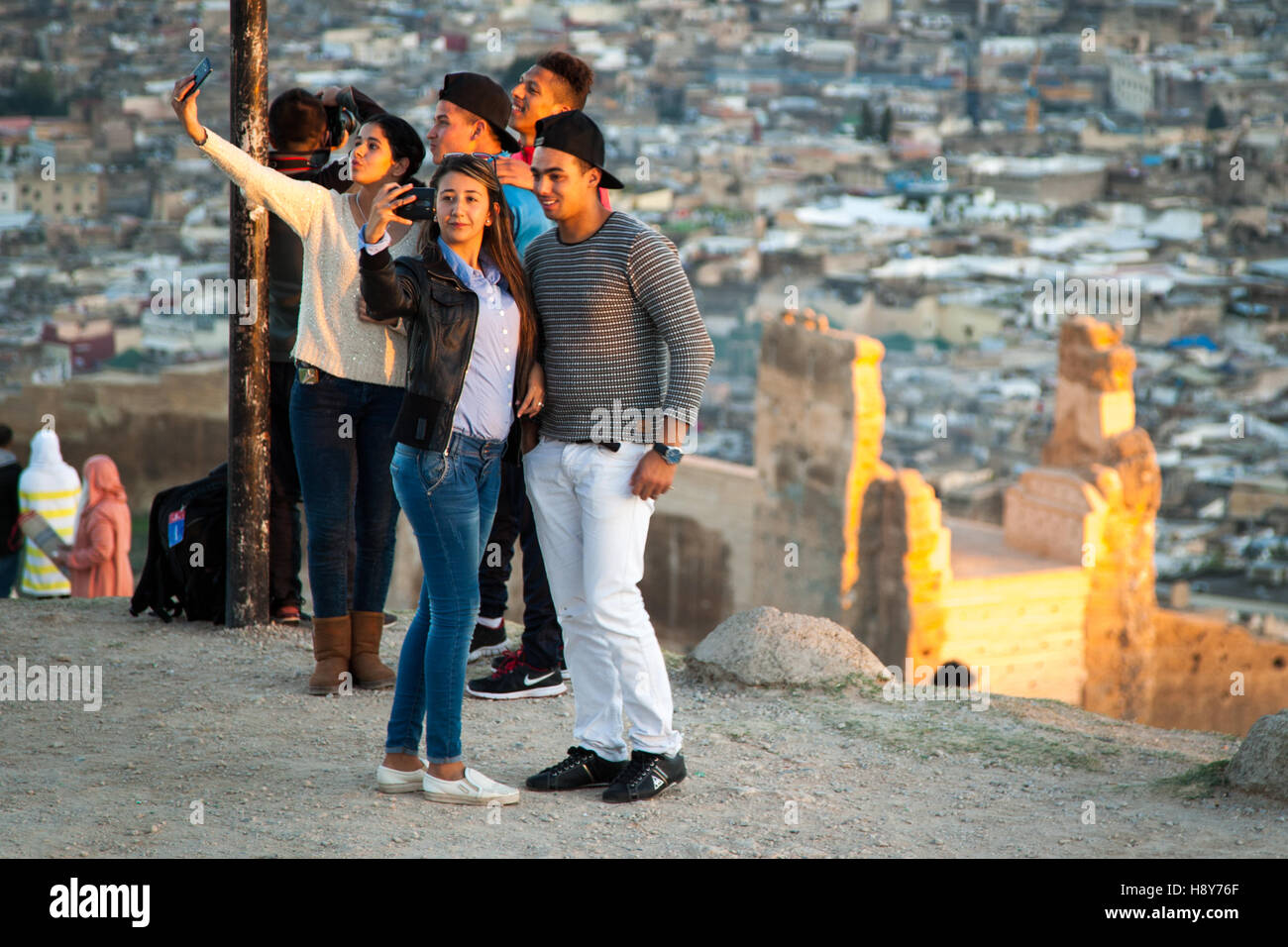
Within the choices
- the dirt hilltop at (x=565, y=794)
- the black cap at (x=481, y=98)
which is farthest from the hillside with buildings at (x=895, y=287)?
the dirt hilltop at (x=565, y=794)

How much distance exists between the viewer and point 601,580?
3975 millimetres

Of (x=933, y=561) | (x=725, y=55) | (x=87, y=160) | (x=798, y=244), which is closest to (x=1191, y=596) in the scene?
(x=933, y=561)

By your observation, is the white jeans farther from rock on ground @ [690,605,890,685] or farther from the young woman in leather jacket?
rock on ground @ [690,605,890,685]

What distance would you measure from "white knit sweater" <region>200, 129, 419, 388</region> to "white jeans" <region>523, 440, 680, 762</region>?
726 millimetres

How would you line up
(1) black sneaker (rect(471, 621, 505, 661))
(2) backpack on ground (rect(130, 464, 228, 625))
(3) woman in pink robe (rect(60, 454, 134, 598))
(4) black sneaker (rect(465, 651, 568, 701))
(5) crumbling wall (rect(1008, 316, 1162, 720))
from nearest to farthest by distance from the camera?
1. (4) black sneaker (rect(465, 651, 568, 701))
2. (1) black sneaker (rect(471, 621, 505, 661))
3. (2) backpack on ground (rect(130, 464, 228, 625))
4. (3) woman in pink robe (rect(60, 454, 134, 598))
5. (5) crumbling wall (rect(1008, 316, 1162, 720))

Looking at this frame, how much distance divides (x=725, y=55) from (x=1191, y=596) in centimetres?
3596

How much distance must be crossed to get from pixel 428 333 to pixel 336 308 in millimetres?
808

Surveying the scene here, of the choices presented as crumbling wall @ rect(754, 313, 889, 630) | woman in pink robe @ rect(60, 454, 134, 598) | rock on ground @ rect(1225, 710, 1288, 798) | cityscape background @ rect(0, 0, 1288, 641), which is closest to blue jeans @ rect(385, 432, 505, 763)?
rock on ground @ rect(1225, 710, 1288, 798)

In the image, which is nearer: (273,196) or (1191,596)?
(273,196)

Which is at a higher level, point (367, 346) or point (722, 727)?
point (367, 346)

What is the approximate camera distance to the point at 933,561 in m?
18.5

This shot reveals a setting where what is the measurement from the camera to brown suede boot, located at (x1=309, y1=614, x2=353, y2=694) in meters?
4.96

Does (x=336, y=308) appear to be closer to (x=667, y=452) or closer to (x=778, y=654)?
(x=667, y=452)
